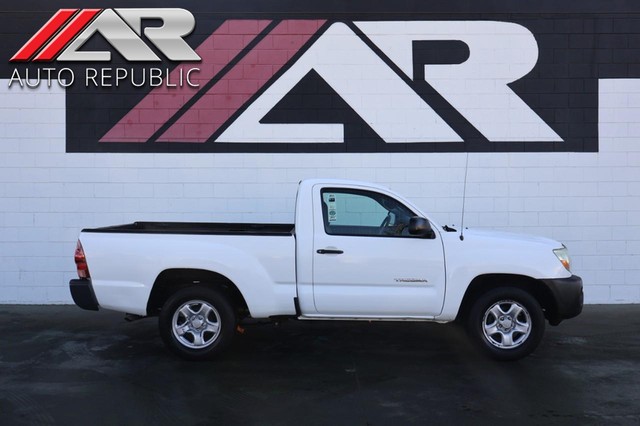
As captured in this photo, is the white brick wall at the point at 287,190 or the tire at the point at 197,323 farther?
the white brick wall at the point at 287,190

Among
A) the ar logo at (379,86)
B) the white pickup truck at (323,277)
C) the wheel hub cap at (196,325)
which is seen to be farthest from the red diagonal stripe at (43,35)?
the wheel hub cap at (196,325)

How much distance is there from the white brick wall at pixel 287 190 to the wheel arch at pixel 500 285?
3.33m

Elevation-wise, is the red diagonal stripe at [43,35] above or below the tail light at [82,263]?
above

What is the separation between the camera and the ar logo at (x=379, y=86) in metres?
10.1

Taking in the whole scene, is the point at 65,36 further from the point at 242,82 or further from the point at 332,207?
the point at 332,207

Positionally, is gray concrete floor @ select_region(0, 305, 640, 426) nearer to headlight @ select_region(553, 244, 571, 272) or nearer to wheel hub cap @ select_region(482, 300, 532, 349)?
wheel hub cap @ select_region(482, 300, 532, 349)

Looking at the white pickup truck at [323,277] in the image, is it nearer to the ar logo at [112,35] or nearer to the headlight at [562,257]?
the headlight at [562,257]

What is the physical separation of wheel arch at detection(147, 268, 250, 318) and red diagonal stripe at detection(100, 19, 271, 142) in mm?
3990

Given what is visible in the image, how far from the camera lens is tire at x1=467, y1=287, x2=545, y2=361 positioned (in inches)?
261

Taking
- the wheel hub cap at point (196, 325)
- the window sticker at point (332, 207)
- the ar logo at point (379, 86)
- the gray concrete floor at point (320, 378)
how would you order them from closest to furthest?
the gray concrete floor at point (320, 378), the wheel hub cap at point (196, 325), the window sticker at point (332, 207), the ar logo at point (379, 86)

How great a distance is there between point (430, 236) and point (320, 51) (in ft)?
15.3

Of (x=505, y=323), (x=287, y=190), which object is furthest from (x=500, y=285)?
(x=287, y=190)

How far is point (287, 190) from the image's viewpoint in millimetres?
10164

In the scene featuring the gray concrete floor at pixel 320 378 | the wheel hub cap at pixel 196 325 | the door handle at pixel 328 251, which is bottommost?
the gray concrete floor at pixel 320 378
